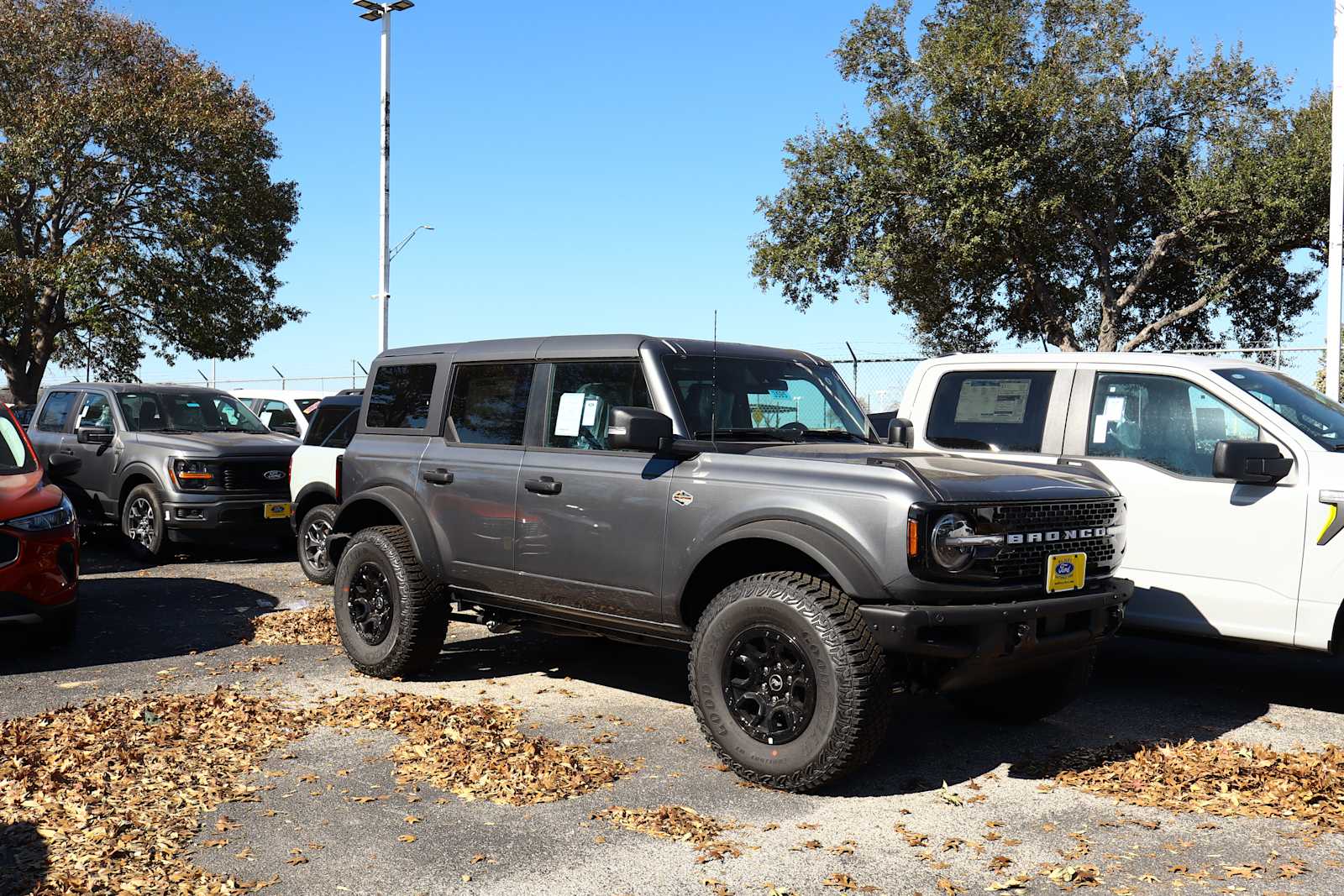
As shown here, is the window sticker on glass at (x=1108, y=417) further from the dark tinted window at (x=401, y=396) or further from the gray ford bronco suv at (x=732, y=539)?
the dark tinted window at (x=401, y=396)

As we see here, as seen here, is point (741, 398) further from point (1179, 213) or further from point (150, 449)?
point (1179, 213)

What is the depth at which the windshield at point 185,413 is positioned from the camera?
12.9m

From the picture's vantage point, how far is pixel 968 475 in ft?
16.5

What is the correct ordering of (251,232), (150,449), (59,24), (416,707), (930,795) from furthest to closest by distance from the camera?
1. (251,232)
2. (59,24)
3. (150,449)
4. (416,707)
5. (930,795)

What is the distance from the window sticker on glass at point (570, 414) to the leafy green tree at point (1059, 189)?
20971 millimetres

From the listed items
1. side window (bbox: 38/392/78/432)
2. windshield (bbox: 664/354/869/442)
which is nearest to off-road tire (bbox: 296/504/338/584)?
side window (bbox: 38/392/78/432)

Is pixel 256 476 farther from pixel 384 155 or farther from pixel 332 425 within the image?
pixel 384 155

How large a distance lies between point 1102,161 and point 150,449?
22.5 m

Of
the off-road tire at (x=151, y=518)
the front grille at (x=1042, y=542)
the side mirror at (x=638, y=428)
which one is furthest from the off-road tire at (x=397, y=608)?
the off-road tire at (x=151, y=518)

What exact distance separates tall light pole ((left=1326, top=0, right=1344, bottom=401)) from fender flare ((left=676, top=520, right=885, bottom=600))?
12.2 metres

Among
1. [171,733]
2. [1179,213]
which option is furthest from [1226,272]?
[171,733]

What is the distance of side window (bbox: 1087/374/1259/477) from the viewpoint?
6.57 metres

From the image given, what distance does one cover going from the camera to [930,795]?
5.05 meters

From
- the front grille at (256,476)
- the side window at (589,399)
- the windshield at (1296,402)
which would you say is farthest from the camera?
the front grille at (256,476)
